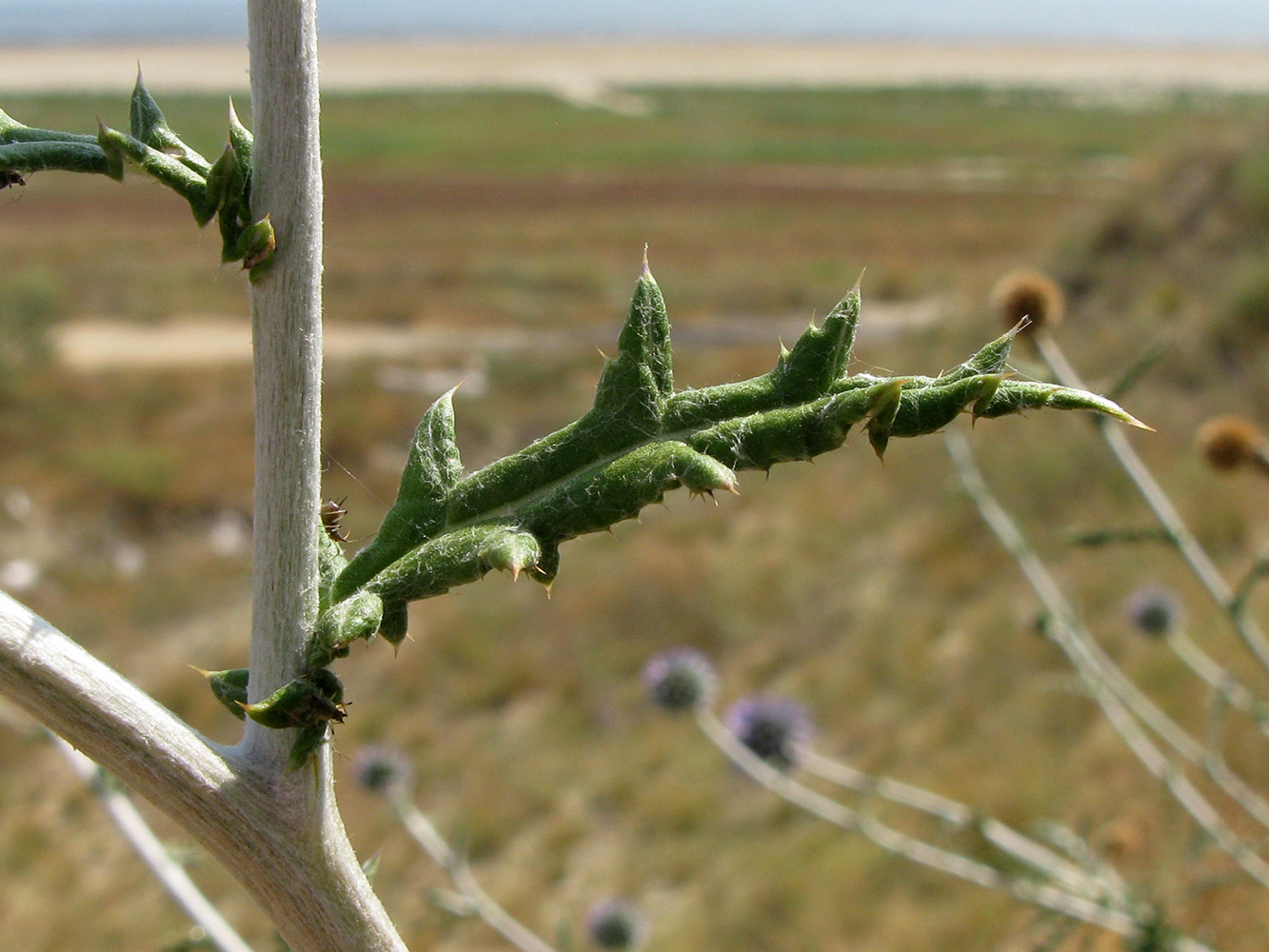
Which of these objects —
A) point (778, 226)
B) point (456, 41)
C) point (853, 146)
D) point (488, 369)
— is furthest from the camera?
point (456, 41)

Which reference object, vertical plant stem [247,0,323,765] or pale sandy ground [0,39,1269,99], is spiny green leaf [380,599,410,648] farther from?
pale sandy ground [0,39,1269,99]

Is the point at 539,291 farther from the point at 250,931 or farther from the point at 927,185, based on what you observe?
the point at 250,931

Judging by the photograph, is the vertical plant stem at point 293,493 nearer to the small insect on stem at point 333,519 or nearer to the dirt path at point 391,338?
the small insect on stem at point 333,519

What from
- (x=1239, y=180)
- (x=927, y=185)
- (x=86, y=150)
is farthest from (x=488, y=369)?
(x=927, y=185)

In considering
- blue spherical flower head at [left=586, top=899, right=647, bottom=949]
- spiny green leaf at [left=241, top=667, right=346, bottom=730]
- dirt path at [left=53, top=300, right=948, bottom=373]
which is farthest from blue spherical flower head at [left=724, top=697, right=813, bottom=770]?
dirt path at [left=53, top=300, right=948, bottom=373]

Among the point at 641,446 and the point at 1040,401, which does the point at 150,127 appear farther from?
the point at 1040,401

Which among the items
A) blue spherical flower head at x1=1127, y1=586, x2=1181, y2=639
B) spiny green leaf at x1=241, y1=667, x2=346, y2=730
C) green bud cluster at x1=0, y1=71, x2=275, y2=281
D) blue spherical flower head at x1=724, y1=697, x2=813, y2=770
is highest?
green bud cluster at x1=0, y1=71, x2=275, y2=281

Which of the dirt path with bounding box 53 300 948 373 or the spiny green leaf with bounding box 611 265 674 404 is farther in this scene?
the dirt path with bounding box 53 300 948 373
